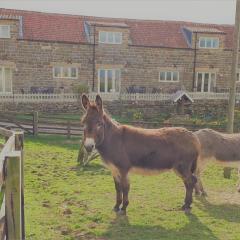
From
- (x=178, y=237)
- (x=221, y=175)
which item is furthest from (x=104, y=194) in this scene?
(x=221, y=175)

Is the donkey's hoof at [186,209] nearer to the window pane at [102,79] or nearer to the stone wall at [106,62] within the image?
the stone wall at [106,62]

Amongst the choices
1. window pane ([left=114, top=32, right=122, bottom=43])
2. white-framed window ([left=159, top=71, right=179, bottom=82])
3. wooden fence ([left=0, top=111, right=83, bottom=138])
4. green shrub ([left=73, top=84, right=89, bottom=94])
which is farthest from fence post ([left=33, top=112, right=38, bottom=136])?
white-framed window ([left=159, top=71, right=179, bottom=82])

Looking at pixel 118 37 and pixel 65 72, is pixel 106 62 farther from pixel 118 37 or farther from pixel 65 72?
pixel 65 72

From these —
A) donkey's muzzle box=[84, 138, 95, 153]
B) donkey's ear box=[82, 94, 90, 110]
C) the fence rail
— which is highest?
donkey's ear box=[82, 94, 90, 110]

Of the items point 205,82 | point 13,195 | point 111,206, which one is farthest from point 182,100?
point 13,195

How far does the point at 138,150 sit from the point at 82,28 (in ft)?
82.4

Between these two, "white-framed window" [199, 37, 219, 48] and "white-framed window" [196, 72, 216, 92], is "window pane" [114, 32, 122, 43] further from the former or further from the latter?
"white-framed window" [196, 72, 216, 92]

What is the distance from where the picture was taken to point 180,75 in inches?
1312

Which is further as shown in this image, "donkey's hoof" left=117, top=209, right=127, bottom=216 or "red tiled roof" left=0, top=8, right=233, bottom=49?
"red tiled roof" left=0, top=8, right=233, bottom=49

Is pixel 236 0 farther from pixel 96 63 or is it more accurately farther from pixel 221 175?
pixel 96 63

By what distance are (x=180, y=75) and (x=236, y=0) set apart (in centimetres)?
2147

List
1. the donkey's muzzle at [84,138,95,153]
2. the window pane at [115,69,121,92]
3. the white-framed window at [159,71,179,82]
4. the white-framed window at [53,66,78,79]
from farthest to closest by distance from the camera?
the white-framed window at [159,71,179,82] → the window pane at [115,69,121,92] → the white-framed window at [53,66,78,79] → the donkey's muzzle at [84,138,95,153]

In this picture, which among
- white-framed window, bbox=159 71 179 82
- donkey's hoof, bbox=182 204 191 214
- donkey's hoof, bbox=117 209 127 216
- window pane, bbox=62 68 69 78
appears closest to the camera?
donkey's hoof, bbox=117 209 127 216

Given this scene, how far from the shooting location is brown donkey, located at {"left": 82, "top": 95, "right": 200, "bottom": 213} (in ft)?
25.3
